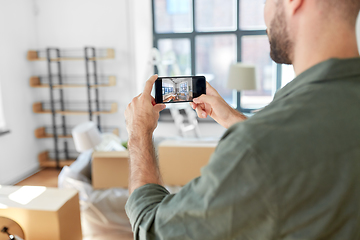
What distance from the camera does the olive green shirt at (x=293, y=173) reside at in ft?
1.43

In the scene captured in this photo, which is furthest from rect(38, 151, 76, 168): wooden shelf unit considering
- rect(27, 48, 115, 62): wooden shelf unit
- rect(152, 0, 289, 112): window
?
rect(152, 0, 289, 112): window

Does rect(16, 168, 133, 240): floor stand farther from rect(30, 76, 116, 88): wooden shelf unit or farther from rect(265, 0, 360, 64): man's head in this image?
rect(265, 0, 360, 64): man's head

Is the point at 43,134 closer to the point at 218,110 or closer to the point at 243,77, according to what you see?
the point at 243,77

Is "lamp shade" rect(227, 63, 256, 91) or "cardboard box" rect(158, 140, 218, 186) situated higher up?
"lamp shade" rect(227, 63, 256, 91)

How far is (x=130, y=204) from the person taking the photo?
62 cm

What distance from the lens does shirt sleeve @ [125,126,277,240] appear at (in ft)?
1.44

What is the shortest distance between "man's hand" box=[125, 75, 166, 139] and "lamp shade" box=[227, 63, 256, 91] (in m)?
2.95

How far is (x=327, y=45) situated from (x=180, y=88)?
0.56 m

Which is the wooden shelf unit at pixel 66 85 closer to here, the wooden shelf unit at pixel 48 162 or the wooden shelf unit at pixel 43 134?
the wooden shelf unit at pixel 43 134

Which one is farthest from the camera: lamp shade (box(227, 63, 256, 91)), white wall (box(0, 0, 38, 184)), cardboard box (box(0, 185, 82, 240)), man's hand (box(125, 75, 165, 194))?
white wall (box(0, 0, 38, 184))

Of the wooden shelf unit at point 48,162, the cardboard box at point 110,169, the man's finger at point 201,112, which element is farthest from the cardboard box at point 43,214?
the wooden shelf unit at point 48,162

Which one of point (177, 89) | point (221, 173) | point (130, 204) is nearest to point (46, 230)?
point (130, 204)

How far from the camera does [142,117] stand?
30.9 inches

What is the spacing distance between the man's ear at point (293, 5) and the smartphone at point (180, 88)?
495 mm
